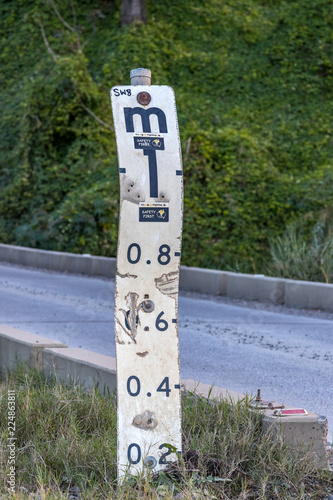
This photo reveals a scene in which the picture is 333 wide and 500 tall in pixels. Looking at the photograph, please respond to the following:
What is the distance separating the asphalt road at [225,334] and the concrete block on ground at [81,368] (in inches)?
58.1

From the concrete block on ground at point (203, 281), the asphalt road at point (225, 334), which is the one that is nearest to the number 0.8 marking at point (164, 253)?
the asphalt road at point (225, 334)

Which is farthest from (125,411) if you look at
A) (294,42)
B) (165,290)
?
(294,42)

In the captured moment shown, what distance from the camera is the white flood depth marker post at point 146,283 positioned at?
333 centimetres

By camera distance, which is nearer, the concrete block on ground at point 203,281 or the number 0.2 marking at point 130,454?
the number 0.2 marking at point 130,454

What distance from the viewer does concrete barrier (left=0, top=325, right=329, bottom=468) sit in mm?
3795

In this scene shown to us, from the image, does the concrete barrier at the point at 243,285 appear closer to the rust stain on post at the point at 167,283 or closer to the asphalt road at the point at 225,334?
the asphalt road at the point at 225,334

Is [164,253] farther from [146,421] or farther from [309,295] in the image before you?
[309,295]

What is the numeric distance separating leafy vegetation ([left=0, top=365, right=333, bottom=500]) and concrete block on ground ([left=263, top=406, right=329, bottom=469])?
0.08 metres

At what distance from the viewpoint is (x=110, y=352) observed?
25.0ft

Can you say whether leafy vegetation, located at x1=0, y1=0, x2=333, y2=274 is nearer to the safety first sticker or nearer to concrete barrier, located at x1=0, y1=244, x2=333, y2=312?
concrete barrier, located at x1=0, y1=244, x2=333, y2=312

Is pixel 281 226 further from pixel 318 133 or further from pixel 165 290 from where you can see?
pixel 165 290

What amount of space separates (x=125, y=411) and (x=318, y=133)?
62.7ft

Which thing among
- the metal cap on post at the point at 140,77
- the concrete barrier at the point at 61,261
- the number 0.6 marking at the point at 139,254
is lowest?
the concrete barrier at the point at 61,261

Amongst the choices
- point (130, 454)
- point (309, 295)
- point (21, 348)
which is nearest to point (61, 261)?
point (309, 295)
